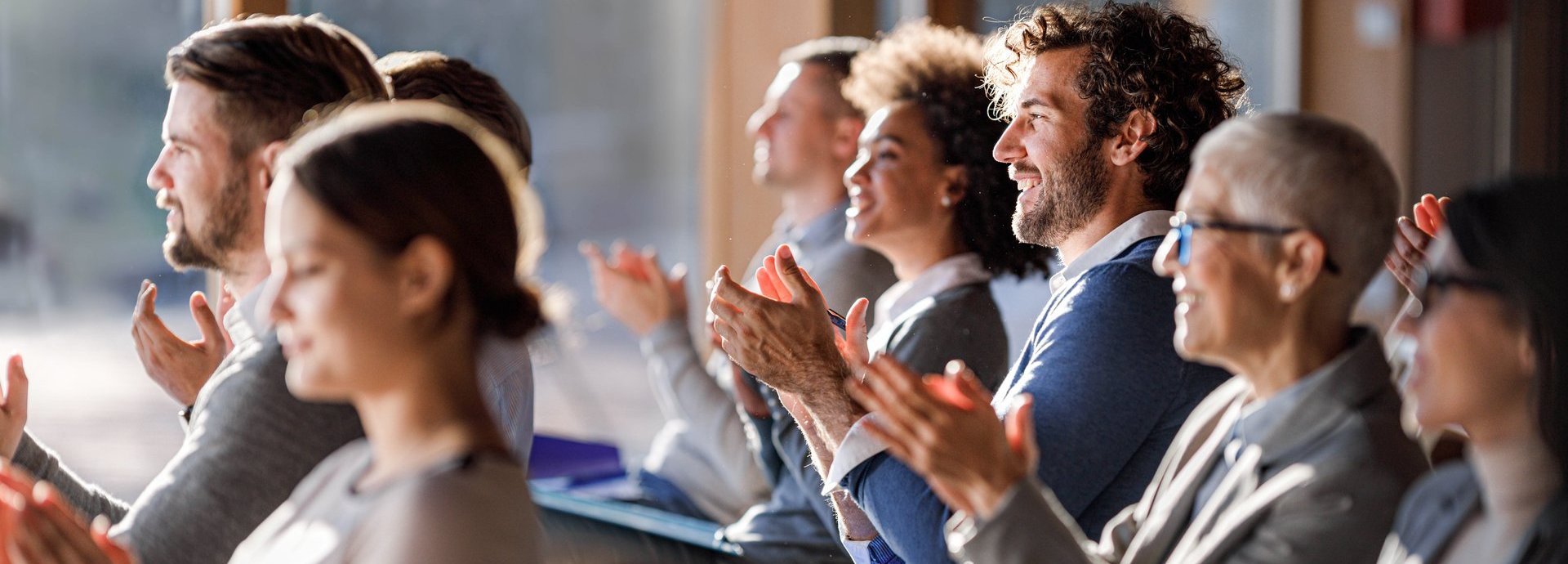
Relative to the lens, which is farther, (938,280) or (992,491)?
(938,280)

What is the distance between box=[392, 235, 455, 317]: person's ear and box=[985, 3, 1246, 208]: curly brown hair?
3.24 ft

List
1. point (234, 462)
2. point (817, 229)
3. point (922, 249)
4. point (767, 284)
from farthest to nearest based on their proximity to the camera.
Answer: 1. point (817, 229)
2. point (922, 249)
3. point (767, 284)
4. point (234, 462)

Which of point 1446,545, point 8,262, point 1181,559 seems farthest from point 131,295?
point 1446,545

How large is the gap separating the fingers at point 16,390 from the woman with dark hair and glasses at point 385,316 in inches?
30.6

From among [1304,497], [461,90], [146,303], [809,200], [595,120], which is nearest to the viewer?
[1304,497]

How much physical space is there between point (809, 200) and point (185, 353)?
130cm

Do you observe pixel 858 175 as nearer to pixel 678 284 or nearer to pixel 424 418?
pixel 678 284

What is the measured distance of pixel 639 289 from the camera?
330cm

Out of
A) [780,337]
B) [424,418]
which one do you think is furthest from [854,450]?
[424,418]

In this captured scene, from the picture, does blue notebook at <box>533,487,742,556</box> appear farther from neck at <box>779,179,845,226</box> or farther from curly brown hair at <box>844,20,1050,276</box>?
curly brown hair at <box>844,20,1050,276</box>

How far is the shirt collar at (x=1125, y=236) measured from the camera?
180cm

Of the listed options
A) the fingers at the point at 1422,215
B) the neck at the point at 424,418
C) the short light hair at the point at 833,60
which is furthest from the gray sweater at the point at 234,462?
the short light hair at the point at 833,60

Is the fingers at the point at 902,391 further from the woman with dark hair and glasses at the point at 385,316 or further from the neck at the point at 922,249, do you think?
the neck at the point at 922,249

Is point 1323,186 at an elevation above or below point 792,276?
above
